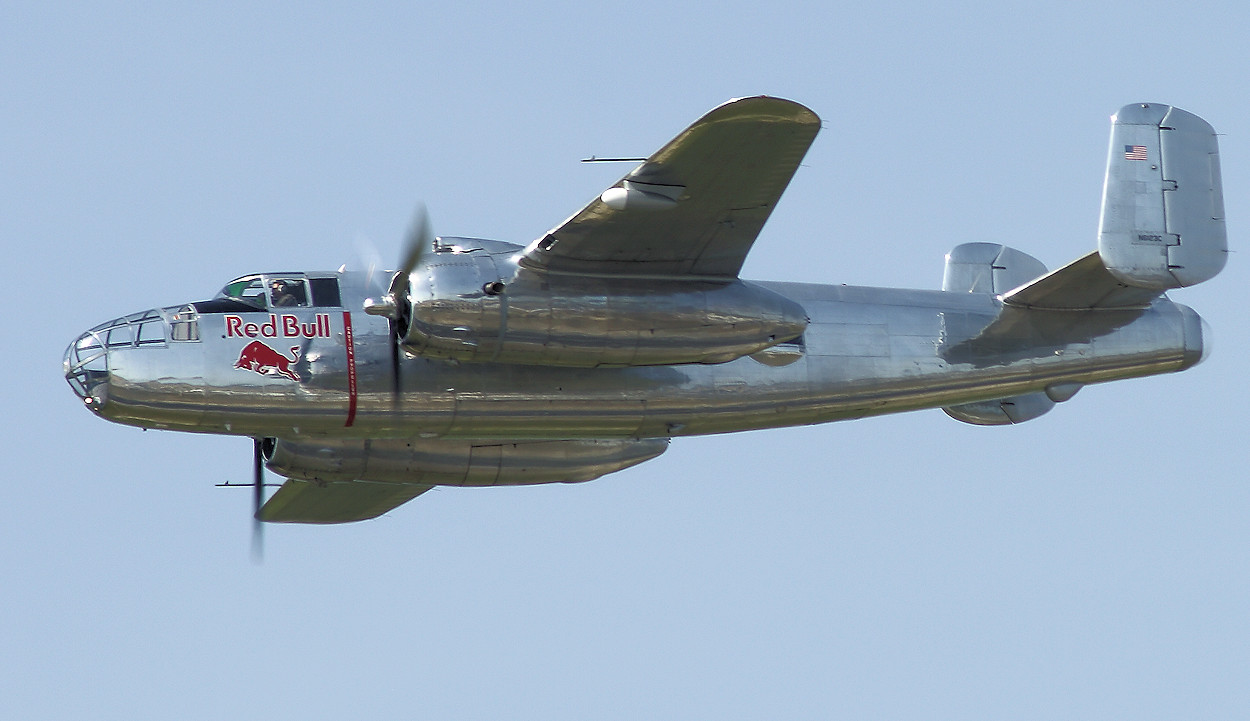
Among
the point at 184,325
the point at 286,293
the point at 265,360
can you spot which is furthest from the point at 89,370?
the point at 286,293

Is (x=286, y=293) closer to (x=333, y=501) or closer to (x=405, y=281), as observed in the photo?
(x=405, y=281)

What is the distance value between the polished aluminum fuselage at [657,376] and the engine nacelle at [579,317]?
361 millimetres

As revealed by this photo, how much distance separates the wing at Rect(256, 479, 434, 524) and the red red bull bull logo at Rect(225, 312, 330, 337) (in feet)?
14.3

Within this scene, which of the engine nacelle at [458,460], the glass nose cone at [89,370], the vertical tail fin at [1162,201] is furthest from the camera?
the engine nacelle at [458,460]

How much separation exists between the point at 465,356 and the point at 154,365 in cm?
320

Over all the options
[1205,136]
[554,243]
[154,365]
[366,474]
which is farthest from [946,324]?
[154,365]

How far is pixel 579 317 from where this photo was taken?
57.0 ft

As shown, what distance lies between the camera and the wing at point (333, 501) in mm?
22234

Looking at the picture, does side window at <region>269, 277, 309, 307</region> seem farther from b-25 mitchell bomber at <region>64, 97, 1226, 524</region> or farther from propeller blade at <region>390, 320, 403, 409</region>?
propeller blade at <region>390, 320, 403, 409</region>

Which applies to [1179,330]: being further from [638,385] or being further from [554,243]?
[554,243]

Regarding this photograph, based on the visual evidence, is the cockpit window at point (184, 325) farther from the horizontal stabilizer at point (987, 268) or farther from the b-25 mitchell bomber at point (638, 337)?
the horizontal stabilizer at point (987, 268)

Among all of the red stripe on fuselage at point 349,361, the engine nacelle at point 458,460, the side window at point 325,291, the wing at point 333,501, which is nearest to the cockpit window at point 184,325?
the side window at point 325,291

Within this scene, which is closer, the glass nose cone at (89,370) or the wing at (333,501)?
the glass nose cone at (89,370)

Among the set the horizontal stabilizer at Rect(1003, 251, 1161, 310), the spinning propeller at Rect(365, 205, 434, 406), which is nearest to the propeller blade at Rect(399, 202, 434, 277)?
the spinning propeller at Rect(365, 205, 434, 406)
